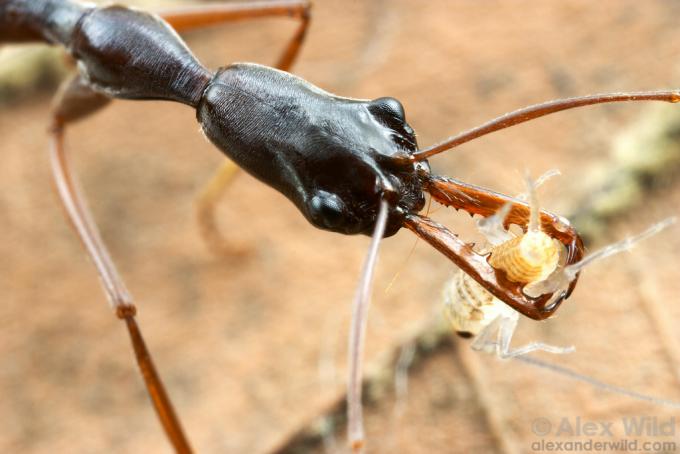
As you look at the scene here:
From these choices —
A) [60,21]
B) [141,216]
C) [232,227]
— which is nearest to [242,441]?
[232,227]

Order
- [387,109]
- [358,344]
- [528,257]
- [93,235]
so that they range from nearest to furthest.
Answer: [358,344] < [528,257] < [387,109] < [93,235]

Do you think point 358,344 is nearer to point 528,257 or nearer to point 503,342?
point 528,257

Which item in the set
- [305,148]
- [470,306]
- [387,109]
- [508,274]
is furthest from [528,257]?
[305,148]

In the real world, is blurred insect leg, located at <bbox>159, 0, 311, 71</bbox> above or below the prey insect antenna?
above

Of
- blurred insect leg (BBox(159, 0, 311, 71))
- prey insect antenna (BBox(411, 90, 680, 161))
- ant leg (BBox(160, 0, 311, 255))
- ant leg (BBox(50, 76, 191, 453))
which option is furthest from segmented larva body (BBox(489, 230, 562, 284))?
blurred insect leg (BBox(159, 0, 311, 71))

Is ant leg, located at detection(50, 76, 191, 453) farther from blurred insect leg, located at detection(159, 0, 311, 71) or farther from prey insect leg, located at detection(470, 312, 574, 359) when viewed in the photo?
prey insect leg, located at detection(470, 312, 574, 359)

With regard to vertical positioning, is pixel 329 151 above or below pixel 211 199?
below

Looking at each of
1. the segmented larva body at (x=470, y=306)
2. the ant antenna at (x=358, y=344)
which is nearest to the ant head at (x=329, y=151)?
the ant antenna at (x=358, y=344)

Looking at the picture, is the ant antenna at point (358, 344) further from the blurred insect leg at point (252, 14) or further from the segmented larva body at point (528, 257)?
A: the blurred insect leg at point (252, 14)
